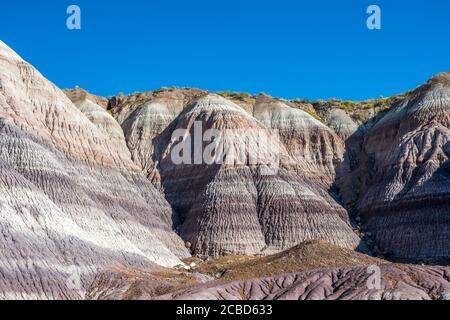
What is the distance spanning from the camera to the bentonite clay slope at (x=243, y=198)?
76.6 m

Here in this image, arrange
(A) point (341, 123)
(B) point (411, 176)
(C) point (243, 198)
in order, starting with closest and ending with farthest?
(C) point (243, 198) < (B) point (411, 176) < (A) point (341, 123)

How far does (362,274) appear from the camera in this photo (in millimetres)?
51938

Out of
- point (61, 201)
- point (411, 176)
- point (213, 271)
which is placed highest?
point (411, 176)

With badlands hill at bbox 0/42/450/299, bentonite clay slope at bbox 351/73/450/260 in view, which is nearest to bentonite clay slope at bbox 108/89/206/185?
badlands hill at bbox 0/42/450/299

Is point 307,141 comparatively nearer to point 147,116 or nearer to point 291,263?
point 147,116

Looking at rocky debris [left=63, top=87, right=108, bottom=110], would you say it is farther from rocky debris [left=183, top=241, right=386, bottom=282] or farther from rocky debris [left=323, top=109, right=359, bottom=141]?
rocky debris [left=183, top=241, right=386, bottom=282]

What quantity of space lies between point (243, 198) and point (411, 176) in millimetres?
17314

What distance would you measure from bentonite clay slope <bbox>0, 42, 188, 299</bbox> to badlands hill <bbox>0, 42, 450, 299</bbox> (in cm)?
13

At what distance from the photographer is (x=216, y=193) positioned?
7969 centimetres

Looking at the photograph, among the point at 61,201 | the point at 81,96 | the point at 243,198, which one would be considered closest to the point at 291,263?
the point at 61,201

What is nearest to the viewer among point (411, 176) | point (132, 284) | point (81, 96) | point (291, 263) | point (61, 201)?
point (132, 284)

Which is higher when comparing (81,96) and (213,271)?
(81,96)

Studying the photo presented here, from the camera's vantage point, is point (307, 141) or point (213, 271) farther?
point (307, 141)
